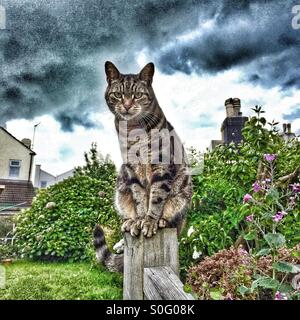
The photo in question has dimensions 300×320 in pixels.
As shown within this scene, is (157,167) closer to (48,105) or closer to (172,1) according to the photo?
(48,105)

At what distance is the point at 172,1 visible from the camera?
4.20 ft

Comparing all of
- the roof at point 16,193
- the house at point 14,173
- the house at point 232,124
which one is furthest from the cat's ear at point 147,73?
the roof at point 16,193

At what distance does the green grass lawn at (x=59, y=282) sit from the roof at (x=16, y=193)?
286 mm

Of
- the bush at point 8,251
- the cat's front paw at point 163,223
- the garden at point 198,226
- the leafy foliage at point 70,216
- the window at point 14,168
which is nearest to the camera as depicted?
the cat's front paw at point 163,223

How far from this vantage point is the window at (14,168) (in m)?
1.41

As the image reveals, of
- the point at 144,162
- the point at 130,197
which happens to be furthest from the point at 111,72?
the point at 130,197

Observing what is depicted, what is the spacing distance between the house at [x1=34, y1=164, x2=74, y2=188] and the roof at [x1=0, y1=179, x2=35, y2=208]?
0.04 meters

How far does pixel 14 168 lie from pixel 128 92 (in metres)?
0.60

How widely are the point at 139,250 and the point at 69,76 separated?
823mm

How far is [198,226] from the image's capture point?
1595 millimetres

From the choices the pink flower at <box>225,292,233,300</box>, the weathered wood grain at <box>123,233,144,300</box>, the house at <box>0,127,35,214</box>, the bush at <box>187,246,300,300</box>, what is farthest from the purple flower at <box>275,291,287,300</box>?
the house at <box>0,127,35,214</box>

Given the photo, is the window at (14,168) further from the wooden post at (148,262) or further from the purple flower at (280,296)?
the purple flower at (280,296)

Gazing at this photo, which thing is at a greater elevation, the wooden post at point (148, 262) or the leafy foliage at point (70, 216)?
the leafy foliage at point (70, 216)
